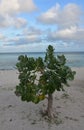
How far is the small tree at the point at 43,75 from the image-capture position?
8.05 meters

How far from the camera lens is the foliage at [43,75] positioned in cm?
805

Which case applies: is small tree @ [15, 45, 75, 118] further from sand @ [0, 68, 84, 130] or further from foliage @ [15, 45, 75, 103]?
sand @ [0, 68, 84, 130]

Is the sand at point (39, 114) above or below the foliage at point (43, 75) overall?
A: below

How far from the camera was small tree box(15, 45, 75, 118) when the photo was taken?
8055mm

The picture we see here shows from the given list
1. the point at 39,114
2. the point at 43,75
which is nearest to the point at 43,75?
the point at 43,75

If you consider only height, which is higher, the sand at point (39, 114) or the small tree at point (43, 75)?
the small tree at point (43, 75)

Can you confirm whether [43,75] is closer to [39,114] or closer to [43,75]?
[43,75]

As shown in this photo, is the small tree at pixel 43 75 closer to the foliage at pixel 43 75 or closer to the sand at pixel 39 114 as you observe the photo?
the foliage at pixel 43 75

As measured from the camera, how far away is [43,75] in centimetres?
824

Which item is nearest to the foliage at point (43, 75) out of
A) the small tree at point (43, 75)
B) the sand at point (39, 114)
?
the small tree at point (43, 75)

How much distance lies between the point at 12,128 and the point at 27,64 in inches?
72.4

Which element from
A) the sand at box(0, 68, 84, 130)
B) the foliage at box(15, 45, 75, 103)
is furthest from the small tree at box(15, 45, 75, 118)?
the sand at box(0, 68, 84, 130)

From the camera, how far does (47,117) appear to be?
8484 millimetres

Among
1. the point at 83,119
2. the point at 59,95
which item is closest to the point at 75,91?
the point at 59,95
